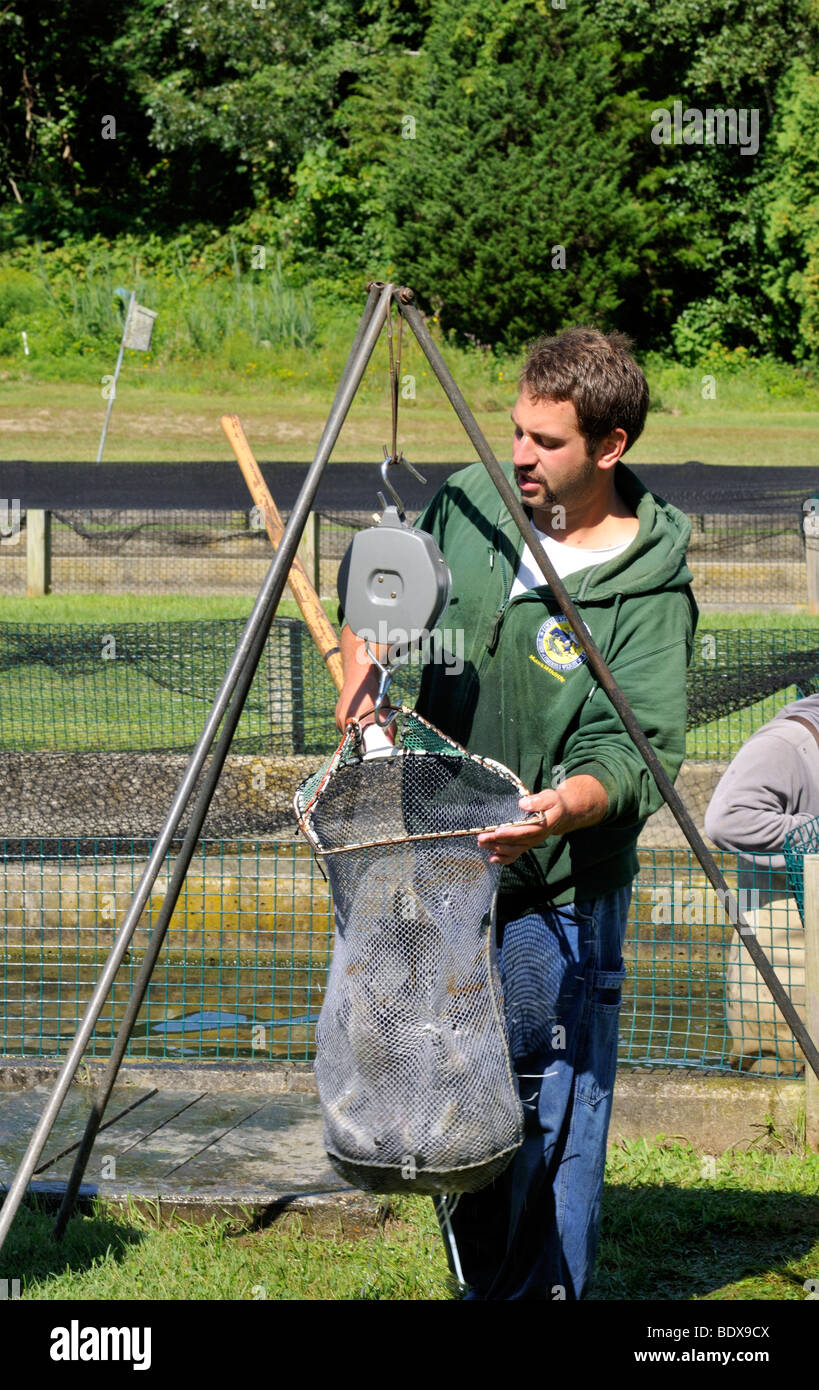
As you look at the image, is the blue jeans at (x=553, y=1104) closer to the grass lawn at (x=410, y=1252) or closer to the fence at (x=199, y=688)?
the grass lawn at (x=410, y=1252)

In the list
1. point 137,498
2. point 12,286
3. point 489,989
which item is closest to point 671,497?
point 137,498

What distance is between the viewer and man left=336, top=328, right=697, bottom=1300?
2.91 meters

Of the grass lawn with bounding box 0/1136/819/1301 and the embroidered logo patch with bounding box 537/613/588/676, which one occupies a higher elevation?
the embroidered logo patch with bounding box 537/613/588/676

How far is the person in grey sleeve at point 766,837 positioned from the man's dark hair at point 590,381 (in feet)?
7.14

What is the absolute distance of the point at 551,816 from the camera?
2.64 metres

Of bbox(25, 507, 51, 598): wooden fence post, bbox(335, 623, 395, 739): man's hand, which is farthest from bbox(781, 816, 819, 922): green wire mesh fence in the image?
bbox(25, 507, 51, 598): wooden fence post

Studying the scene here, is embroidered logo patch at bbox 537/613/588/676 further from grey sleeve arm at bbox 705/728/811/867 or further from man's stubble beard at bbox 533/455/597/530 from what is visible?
grey sleeve arm at bbox 705/728/811/867

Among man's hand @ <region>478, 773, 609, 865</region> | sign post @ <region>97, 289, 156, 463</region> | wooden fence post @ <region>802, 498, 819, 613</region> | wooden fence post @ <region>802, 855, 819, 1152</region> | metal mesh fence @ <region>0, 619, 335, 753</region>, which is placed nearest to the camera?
man's hand @ <region>478, 773, 609, 865</region>

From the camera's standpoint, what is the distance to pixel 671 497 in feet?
48.8

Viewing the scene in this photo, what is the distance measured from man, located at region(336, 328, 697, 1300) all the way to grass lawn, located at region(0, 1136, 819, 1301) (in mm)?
571

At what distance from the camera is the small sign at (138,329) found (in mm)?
16844

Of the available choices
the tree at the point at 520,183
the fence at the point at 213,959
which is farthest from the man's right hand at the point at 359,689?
the tree at the point at 520,183

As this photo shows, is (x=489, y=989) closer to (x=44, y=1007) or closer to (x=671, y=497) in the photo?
(x=44, y=1007)

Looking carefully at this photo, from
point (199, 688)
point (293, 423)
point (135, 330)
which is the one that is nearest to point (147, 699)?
point (199, 688)
